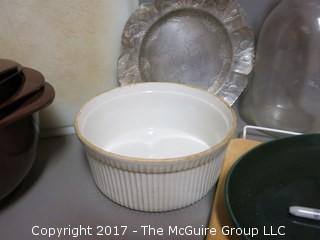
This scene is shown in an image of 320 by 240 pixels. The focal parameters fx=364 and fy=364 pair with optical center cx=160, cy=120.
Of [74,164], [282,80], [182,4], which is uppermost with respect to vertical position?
[182,4]

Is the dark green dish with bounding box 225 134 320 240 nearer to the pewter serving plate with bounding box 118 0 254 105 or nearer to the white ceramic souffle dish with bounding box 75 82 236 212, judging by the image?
the white ceramic souffle dish with bounding box 75 82 236 212

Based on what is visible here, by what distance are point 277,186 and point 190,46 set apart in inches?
11.4

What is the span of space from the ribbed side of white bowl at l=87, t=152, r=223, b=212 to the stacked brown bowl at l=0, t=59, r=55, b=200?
8 centimetres

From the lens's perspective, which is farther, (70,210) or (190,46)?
(190,46)

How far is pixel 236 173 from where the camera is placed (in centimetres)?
45

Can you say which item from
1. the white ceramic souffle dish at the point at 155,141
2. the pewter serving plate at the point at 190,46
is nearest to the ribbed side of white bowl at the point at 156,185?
the white ceramic souffle dish at the point at 155,141

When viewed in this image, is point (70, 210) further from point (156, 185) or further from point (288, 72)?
point (288, 72)

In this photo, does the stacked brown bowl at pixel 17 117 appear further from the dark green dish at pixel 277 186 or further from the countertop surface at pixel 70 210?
the dark green dish at pixel 277 186

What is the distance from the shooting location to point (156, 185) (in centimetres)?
43

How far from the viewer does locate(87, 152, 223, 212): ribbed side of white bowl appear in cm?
43

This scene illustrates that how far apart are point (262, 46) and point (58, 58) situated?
343 mm

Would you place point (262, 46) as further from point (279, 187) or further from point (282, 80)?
point (279, 187)

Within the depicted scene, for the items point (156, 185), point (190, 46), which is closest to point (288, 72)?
point (190, 46)

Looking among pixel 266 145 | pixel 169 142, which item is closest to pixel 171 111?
pixel 169 142
